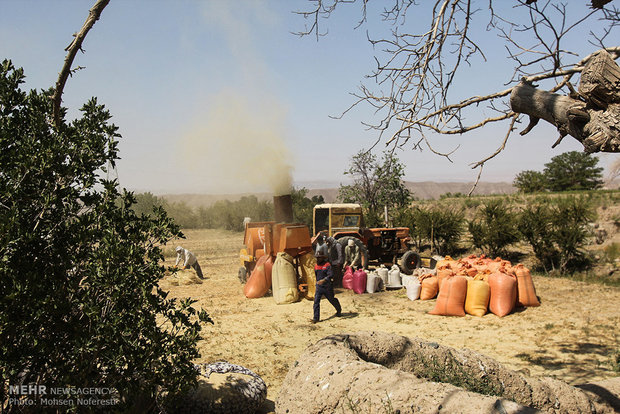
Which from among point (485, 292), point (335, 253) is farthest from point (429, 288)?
point (335, 253)

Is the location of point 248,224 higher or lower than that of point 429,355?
higher

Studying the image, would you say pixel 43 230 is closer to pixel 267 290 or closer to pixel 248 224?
pixel 267 290

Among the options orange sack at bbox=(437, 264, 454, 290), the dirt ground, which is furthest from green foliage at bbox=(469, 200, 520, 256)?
orange sack at bbox=(437, 264, 454, 290)

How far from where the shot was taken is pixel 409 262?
1166 cm

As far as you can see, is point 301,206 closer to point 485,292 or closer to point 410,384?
point 485,292

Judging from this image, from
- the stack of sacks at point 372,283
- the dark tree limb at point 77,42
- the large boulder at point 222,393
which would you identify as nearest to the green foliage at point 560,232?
the stack of sacks at point 372,283

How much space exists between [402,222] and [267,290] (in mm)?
9574

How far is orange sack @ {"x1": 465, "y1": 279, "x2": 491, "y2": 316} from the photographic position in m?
7.56

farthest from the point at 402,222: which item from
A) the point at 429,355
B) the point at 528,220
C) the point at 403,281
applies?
the point at 429,355

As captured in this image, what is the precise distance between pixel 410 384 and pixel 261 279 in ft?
22.6

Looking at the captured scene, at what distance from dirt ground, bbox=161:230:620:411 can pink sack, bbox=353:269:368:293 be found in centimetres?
24

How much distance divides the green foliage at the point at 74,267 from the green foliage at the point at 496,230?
12796 mm

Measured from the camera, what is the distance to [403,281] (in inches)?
396

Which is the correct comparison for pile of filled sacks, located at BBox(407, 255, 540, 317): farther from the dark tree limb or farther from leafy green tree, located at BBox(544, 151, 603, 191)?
leafy green tree, located at BBox(544, 151, 603, 191)
